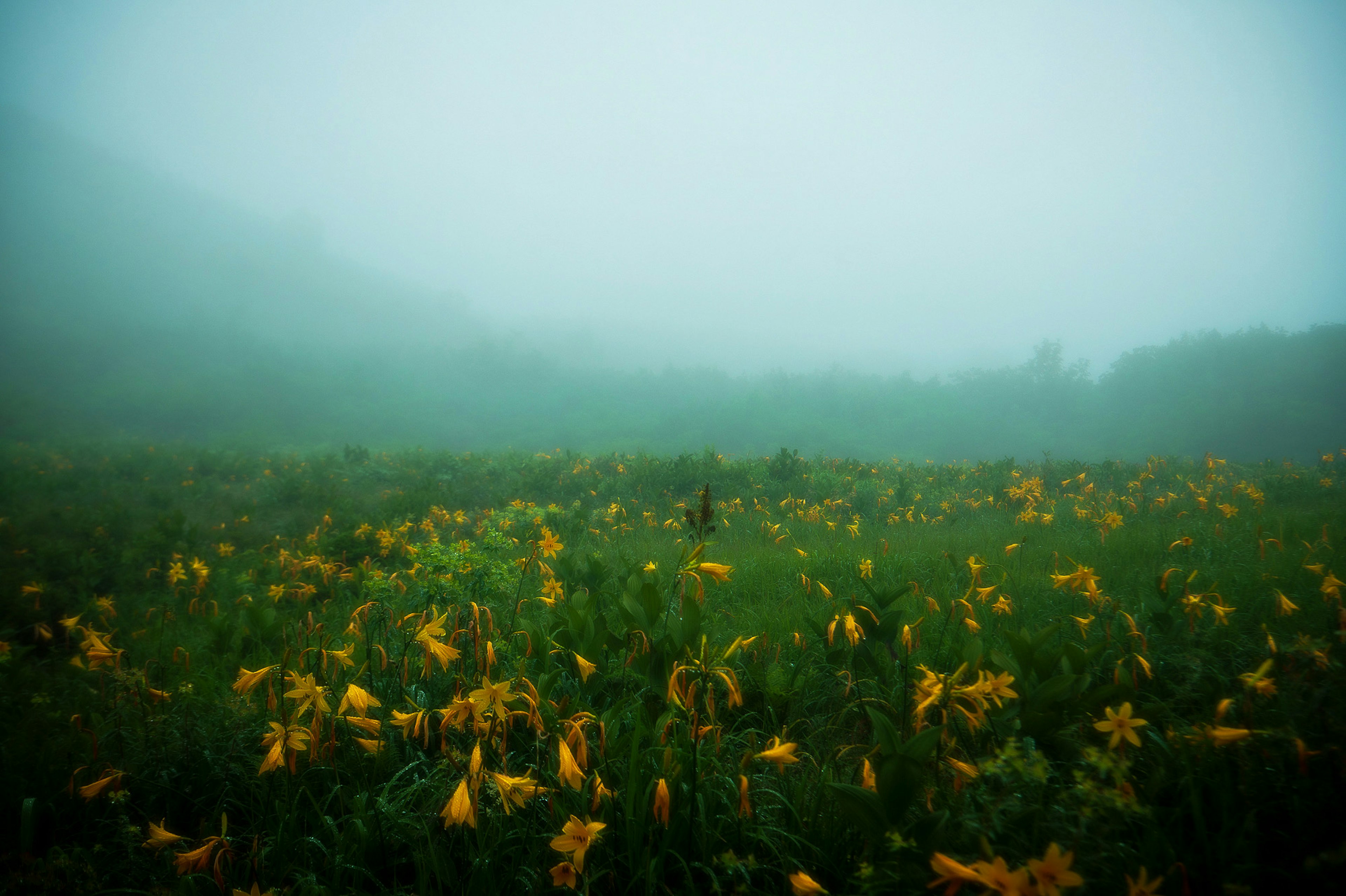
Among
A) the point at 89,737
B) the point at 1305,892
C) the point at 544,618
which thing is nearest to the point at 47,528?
the point at 89,737

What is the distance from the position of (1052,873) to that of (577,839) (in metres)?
1.11

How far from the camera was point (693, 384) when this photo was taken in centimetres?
3450

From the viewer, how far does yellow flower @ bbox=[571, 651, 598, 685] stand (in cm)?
210

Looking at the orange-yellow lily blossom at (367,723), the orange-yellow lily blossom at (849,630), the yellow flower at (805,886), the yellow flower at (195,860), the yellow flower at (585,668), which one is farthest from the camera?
the orange-yellow lily blossom at (849,630)

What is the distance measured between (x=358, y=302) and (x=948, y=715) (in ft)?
194

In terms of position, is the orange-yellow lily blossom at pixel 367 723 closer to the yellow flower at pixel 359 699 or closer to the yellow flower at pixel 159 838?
the yellow flower at pixel 359 699

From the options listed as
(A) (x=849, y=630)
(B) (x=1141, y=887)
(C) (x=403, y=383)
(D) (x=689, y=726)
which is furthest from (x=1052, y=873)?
(C) (x=403, y=383)

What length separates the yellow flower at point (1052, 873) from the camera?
89 centimetres

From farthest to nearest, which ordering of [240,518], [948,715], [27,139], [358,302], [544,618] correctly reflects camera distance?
1. [358,302]
2. [27,139]
3. [240,518]
4. [544,618]
5. [948,715]

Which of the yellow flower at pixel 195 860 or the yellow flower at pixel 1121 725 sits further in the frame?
the yellow flower at pixel 1121 725

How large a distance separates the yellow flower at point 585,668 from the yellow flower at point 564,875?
2.63ft

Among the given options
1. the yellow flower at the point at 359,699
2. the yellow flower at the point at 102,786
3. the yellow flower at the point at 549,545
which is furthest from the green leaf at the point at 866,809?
the yellow flower at the point at 102,786

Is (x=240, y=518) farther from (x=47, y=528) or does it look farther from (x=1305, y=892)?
(x=1305, y=892)

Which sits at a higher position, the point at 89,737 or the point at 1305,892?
the point at 1305,892
